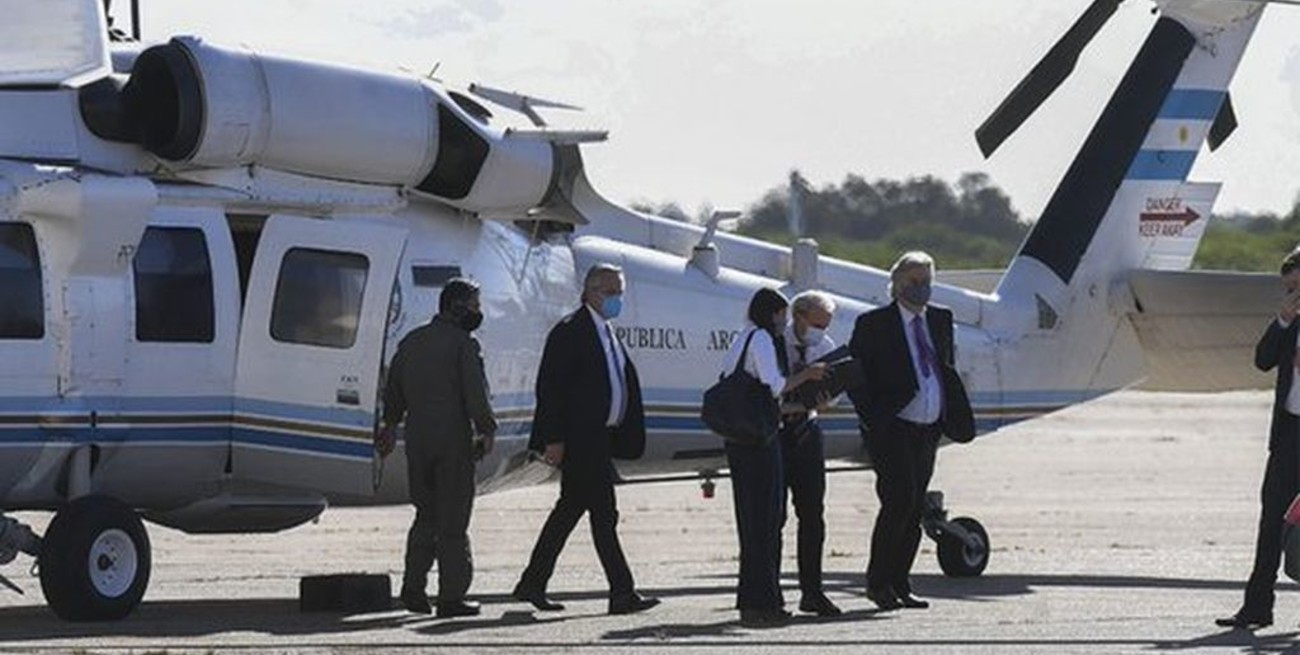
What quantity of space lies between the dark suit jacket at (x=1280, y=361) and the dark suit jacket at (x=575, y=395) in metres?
3.35

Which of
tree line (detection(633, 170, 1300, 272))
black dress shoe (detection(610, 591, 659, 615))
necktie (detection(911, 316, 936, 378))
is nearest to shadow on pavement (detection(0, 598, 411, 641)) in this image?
black dress shoe (detection(610, 591, 659, 615))

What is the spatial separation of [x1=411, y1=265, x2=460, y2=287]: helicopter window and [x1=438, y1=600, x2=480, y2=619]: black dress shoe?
205 centimetres

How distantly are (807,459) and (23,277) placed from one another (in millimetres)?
4102

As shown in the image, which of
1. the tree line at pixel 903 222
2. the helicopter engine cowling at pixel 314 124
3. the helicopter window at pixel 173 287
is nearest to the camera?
the helicopter engine cowling at pixel 314 124

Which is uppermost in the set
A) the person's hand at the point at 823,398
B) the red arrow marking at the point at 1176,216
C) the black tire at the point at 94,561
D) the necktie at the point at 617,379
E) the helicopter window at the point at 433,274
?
the red arrow marking at the point at 1176,216

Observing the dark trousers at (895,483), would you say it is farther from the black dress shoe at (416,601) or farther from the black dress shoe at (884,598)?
the black dress shoe at (416,601)

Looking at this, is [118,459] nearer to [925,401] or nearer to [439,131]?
[439,131]

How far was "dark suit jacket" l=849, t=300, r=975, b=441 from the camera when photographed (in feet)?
57.2

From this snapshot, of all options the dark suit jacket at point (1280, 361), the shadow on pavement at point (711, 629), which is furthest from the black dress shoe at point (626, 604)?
the dark suit jacket at point (1280, 361)

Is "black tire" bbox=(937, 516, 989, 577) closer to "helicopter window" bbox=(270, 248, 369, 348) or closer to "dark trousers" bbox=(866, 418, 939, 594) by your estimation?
"dark trousers" bbox=(866, 418, 939, 594)

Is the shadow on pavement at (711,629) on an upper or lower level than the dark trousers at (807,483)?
lower

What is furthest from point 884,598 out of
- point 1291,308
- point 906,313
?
point 1291,308

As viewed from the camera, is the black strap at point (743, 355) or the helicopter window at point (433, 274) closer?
the black strap at point (743, 355)

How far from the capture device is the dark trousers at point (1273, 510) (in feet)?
53.2
